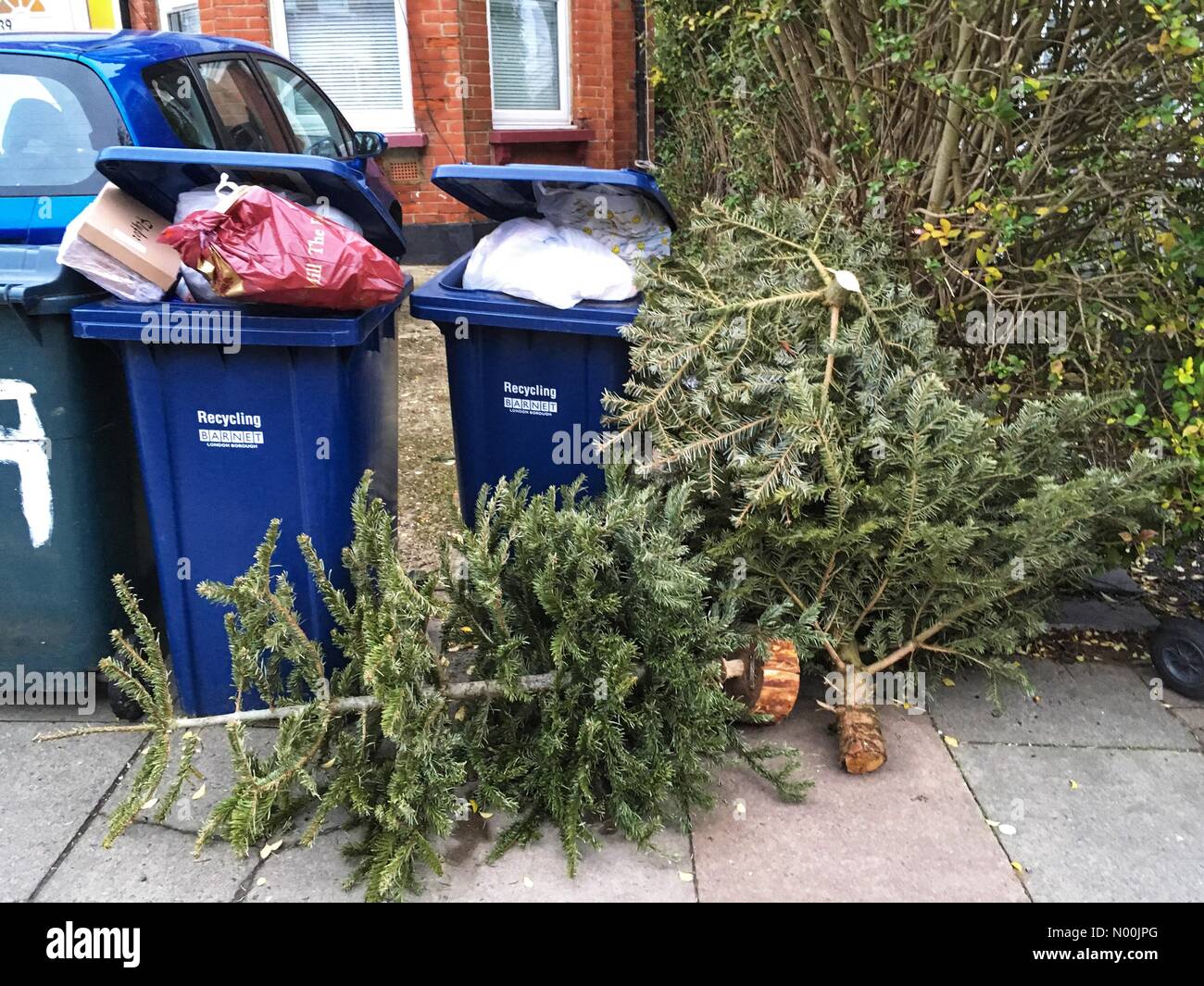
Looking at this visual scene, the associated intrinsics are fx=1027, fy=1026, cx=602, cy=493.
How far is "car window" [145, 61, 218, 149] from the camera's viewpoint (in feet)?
12.6

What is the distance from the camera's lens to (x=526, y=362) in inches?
134

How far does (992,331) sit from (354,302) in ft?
7.08

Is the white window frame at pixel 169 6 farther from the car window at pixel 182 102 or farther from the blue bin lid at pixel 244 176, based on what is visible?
the blue bin lid at pixel 244 176

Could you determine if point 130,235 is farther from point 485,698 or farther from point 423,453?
point 423,453

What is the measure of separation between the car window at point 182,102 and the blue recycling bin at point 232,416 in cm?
95

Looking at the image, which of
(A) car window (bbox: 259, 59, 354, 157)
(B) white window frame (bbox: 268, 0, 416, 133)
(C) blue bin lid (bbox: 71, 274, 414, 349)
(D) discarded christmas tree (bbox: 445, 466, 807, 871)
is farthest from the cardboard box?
(B) white window frame (bbox: 268, 0, 416, 133)

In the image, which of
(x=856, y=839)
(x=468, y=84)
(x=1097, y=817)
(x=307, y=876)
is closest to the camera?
(x=307, y=876)

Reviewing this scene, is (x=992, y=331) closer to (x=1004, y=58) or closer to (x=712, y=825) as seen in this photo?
(x=1004, y=58)

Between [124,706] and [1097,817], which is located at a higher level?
[124,706]

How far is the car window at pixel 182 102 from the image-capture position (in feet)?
12.6

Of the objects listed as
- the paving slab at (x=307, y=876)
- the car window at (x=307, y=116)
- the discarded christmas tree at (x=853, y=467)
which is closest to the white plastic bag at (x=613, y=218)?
the discarded christmas tree at (x=853, y=467)

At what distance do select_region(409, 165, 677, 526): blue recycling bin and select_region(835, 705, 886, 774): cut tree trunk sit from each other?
1047mm

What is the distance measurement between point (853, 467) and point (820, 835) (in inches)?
42.5

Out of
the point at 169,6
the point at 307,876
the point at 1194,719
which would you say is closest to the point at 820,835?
the point at 307,876
